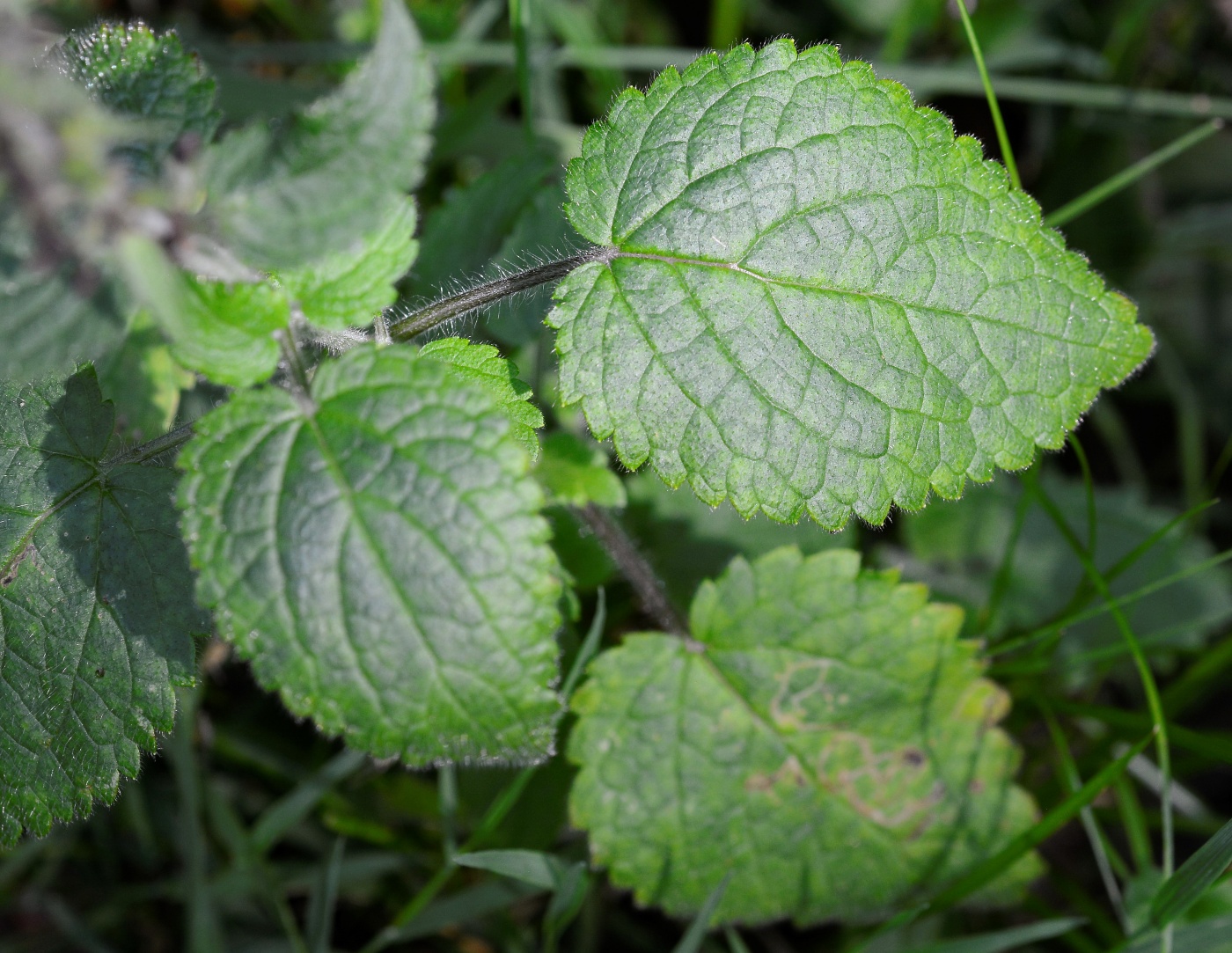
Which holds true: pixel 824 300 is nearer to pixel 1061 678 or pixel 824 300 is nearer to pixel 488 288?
pixel 488 288

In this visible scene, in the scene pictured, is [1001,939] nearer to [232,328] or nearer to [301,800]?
[301,800]

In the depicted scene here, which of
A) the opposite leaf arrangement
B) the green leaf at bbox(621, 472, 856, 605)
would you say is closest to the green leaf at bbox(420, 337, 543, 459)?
the opposite leaf arrangement

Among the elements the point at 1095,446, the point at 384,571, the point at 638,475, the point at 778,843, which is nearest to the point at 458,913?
the point at 778,843

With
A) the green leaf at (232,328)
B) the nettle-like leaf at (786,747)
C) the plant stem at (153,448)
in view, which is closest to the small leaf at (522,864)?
the nettle-like leaf at (786,747)

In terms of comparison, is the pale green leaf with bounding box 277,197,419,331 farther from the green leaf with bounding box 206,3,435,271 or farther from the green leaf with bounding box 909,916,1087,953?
the green leaf with bounding box 909,916,1087,953

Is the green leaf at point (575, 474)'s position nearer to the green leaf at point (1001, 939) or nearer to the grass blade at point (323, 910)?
the grass blade at point (323, 910)

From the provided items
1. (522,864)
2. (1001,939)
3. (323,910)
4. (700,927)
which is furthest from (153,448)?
(1001,939)
